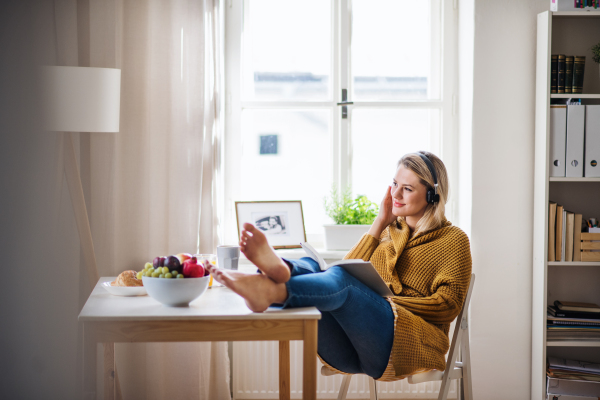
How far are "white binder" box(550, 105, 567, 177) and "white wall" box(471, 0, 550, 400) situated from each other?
16cm

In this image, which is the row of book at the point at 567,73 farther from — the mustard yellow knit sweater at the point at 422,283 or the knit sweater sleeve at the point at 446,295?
the knit sweater sleeve at the point at 446,295

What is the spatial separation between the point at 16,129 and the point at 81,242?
1.75 ft

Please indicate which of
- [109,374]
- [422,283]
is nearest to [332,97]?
[422,283]

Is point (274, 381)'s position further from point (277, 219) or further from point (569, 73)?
point (569, 73)

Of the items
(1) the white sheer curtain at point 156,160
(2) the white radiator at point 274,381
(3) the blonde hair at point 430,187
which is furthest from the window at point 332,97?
(3) the blonde hair at point 430,187

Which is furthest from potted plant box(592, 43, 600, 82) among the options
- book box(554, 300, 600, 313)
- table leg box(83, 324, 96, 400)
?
table leg box(83, 324, 96, 400)

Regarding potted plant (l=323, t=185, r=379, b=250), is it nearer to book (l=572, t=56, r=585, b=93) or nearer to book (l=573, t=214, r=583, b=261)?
book (l=573, t=214, r=583, b=261)

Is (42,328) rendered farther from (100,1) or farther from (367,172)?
(367,172)

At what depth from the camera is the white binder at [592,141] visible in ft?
7.00

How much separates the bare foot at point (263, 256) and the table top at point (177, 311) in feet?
0.31

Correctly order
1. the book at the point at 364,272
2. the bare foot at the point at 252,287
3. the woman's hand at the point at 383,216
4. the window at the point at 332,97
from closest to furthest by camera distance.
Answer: the bare foot at the point at 252,287 → the book at the point at 364,272 → the woman's hand at the point at 383,216 → the window at the point at 332,97

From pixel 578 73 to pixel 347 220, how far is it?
1.15 metres

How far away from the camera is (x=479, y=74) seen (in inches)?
91.3

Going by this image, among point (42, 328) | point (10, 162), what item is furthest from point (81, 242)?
point (10, 162)
